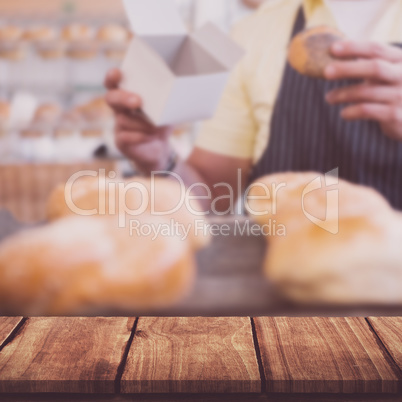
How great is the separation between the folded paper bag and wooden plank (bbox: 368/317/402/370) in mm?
345

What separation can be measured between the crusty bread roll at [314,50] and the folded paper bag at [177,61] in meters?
0.10

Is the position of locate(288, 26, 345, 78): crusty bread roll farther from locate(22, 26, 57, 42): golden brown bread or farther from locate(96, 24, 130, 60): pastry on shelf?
locate(22, 26, 57, 42): golden brown bread

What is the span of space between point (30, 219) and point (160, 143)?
0.14 metres

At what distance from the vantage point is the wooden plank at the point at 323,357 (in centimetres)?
50

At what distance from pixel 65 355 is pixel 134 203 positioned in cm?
24

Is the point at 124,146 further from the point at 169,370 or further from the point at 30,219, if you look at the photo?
the point at 169,370

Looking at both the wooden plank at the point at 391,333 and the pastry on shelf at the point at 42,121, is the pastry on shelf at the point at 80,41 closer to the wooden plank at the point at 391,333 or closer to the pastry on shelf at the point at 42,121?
the pastry on shelf at the point at 42,121

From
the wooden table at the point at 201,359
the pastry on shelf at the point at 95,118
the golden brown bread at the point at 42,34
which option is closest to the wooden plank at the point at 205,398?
the wooden table at the point at 201,359

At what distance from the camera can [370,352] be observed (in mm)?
554

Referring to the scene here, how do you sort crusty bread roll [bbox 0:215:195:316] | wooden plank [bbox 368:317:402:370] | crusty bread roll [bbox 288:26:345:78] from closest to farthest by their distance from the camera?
crusty bread roll [bbox 0:215:195:316]
crusty bread roll [bbox 288:26:345:78]
wooden plank [bbox 368:317:402:370]

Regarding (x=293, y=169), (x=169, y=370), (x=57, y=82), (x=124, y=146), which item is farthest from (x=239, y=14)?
(x=57, y=82)

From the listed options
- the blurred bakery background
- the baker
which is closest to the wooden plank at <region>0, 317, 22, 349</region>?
the baker

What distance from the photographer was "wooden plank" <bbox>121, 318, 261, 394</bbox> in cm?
50
